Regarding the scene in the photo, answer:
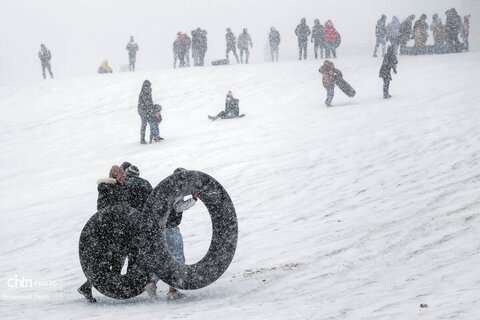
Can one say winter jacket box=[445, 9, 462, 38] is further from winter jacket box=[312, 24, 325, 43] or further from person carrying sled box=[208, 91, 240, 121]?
person carrying sled box=[208, 91, 240, 121]

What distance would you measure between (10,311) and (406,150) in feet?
26.1

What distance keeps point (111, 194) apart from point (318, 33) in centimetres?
2221

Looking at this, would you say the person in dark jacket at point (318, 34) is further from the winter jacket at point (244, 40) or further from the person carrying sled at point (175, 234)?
the person carrying sled at point (175, 234)

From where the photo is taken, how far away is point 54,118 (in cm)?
2370

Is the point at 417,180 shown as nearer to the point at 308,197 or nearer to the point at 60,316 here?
the point at 308,197

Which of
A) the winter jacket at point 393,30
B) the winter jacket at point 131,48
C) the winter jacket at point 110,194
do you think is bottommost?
the winter jacket at point 110,194

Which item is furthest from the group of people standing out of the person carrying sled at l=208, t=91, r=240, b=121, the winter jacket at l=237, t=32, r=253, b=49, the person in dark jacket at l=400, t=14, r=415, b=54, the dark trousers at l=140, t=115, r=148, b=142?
the winter jacket at l=237, t=32, r=253, b=49

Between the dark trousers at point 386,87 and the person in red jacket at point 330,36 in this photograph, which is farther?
the person in red jacket at point 330,36

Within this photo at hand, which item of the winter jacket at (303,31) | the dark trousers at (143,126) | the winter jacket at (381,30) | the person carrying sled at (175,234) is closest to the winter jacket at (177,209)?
the person carrying sled at (175,234)

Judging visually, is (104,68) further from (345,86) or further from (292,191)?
(292,191)

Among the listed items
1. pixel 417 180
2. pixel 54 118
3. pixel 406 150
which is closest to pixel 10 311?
pixel 417 180

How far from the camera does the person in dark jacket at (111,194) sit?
6664mm

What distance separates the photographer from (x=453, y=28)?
2670cm

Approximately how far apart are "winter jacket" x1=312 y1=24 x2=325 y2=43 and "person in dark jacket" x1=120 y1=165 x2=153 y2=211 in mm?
21820
